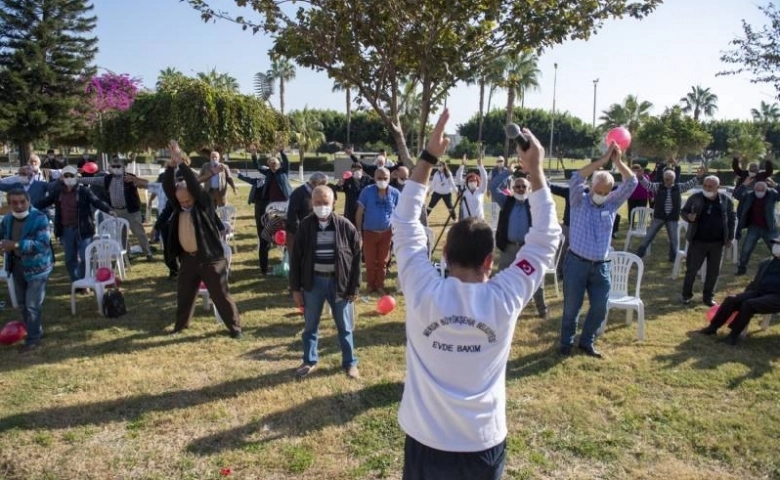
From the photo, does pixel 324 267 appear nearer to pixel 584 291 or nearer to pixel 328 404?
pixel 328 404

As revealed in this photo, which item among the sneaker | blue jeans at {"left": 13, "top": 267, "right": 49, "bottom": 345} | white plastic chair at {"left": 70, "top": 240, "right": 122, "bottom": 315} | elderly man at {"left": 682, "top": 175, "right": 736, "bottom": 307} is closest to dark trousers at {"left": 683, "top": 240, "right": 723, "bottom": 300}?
elderly man at {"left": 682, "top": 175, "right": 736, "bottom": 307}

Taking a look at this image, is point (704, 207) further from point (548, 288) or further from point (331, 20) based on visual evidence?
point (331, 20)

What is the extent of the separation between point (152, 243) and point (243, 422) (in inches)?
343

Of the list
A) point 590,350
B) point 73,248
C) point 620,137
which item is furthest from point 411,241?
point 73,248

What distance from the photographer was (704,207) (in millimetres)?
7766

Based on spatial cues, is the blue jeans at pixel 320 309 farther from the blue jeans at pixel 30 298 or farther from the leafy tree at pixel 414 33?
the leafy tree at pixel 414 33

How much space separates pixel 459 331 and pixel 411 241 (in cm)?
38

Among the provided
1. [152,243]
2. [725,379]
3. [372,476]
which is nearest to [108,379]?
[372,476]

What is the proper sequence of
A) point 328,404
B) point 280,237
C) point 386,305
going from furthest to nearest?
point 280,237
point 386,305
point 328,404

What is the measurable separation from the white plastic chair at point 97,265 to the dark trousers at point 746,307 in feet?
25.0

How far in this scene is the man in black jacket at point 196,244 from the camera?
628cm

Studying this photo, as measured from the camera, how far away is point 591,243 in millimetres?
5703

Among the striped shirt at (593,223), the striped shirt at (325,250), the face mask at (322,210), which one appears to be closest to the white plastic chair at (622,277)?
the striped shirt at (593,223)

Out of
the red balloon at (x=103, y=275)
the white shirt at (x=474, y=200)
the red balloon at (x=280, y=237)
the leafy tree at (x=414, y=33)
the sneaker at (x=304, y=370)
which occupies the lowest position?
the sneaker at (x=304, y=370)
